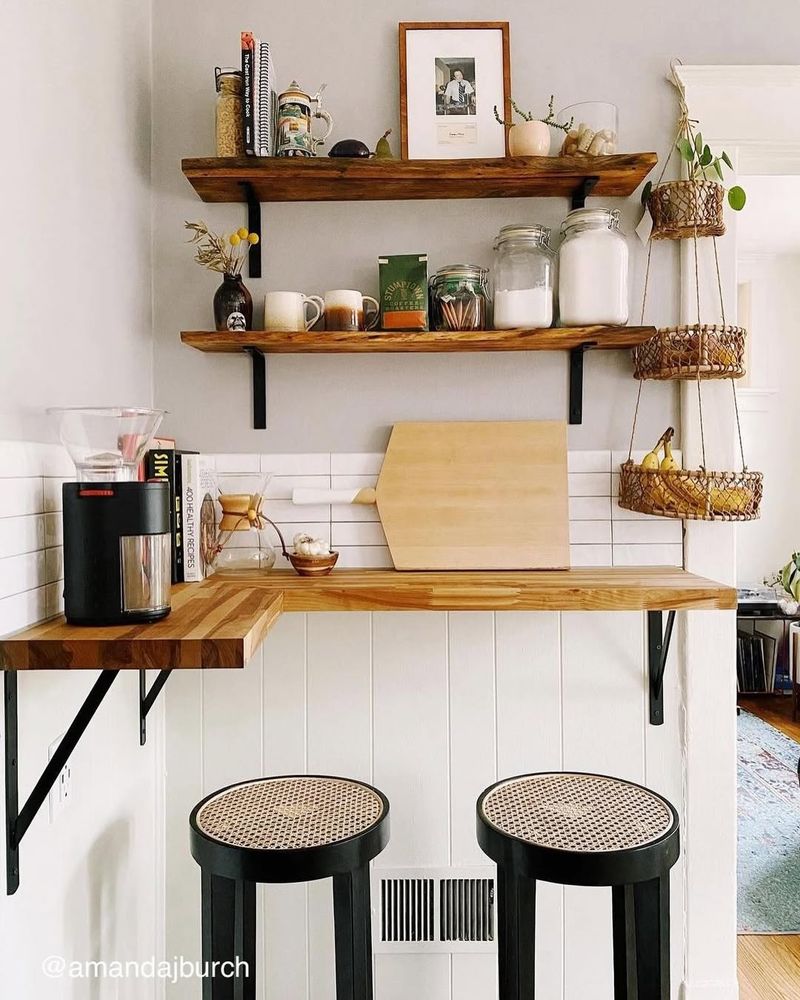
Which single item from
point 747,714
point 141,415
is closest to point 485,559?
point 141,415

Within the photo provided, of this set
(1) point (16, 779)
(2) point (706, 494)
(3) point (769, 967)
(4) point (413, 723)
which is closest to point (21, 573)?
(1) point (16, 779)

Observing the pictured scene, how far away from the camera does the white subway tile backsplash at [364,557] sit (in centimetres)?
189

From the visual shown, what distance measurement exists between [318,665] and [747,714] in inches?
136

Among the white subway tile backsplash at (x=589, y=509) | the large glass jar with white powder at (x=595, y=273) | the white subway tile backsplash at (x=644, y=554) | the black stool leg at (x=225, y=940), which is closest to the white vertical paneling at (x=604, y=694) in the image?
the white subway tile backsplash at (x=644, y=554)

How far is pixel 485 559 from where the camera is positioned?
1.84 metres

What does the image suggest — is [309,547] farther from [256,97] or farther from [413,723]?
[256,97]

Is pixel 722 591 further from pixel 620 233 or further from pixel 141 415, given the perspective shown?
pixel 141 415

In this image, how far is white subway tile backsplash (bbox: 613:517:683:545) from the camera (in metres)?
1.89

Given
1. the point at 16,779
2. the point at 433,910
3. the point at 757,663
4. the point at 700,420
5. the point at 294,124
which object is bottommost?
the point at 757,663

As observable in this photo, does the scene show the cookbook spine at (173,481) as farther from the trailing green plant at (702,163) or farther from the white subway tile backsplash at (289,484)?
the trailing green plant at (702,163)

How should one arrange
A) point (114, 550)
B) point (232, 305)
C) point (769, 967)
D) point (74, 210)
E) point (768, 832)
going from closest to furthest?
point (114, 550), point (74, 210), point (232, 305), point (769, 967), point (768, 832)

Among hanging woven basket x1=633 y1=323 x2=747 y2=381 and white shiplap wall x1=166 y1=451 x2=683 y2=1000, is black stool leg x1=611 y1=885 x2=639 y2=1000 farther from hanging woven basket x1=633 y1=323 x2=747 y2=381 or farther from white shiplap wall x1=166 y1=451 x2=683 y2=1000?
hanging woven basket x1=633 y1=323 x2=747 y2=381

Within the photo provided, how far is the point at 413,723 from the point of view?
1908mm

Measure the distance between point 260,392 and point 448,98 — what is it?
0.76 meters
